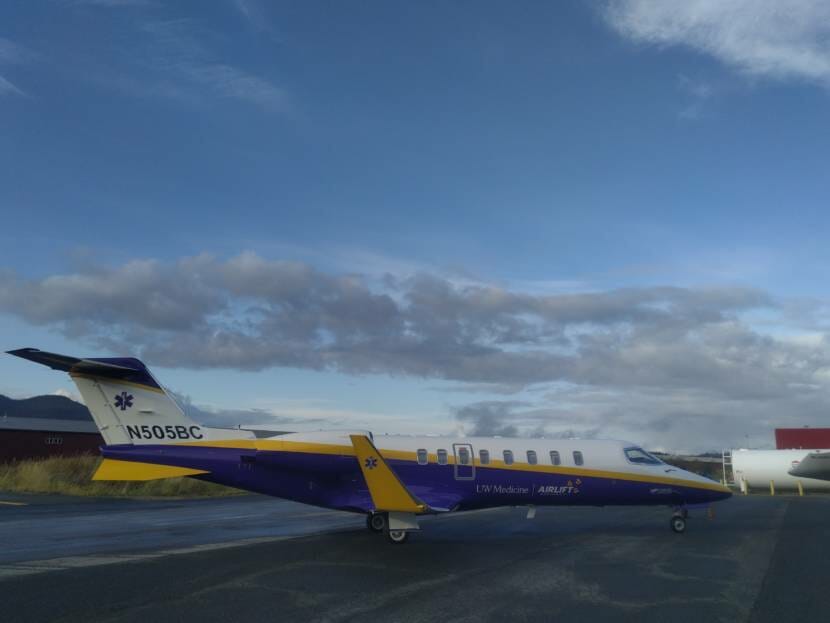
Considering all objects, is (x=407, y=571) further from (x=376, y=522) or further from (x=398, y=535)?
(x=376, y=522)

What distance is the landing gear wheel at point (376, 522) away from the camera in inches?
781

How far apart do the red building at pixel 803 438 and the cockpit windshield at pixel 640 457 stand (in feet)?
179

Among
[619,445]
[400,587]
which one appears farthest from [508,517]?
[400,587]

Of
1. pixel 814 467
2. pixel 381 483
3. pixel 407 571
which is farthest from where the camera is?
pixel 814 467

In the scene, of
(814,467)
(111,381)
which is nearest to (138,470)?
(111,381)

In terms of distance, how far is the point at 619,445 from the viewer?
20906 mm

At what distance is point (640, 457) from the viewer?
68.3 ft

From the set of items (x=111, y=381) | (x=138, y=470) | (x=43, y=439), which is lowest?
(x=138, y=470)

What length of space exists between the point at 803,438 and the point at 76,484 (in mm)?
67574

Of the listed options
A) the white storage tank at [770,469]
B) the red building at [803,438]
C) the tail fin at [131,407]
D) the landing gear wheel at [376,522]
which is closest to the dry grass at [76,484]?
the tail fin at [131,407]

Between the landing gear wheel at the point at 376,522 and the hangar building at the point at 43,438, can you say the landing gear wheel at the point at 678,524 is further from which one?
the hangar building at the point at 43,438

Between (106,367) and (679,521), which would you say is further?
(679,521)

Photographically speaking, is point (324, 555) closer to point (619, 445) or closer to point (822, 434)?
point (619, 445)

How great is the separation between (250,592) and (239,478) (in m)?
6.95
